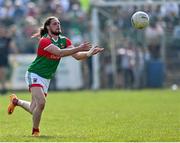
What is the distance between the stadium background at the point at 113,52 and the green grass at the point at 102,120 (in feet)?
18.0

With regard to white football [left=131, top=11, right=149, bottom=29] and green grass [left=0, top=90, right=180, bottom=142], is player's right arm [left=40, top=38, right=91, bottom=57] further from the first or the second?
white football [left=131, top=11, right=149, bottom=29]

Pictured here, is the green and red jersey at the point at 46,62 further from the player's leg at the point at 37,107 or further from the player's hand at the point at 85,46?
the player's hand at the point at 85,46

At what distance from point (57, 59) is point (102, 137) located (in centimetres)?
186

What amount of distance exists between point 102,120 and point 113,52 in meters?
14.9

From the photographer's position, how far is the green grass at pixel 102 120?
12.4 meters

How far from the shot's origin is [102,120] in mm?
16078

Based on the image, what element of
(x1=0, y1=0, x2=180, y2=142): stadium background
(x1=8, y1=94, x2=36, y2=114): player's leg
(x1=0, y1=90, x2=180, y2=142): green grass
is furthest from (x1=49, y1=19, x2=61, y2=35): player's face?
(x1=0, y1=0, x2=180, y2=142): stadium background

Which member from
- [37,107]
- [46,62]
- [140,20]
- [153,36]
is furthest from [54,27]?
[153,36]

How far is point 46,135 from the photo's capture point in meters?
12.9

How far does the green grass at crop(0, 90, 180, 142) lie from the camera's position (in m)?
12.4

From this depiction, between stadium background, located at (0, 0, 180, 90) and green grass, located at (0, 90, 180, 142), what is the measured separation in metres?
5.47

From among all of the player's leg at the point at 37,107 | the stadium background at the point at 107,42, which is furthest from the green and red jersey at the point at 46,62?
the stadium background at the point at 107,42

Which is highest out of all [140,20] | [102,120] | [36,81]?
[140,20]

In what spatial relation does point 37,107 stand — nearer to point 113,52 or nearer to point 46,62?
point 46,62
